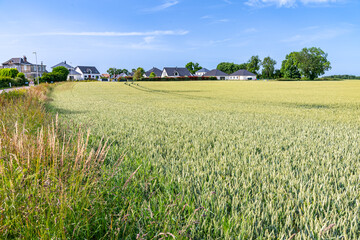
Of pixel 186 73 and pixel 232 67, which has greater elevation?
pixel 232 67

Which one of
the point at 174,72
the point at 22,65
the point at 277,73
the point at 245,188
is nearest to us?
the point at 245,188

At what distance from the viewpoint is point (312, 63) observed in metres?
94.8

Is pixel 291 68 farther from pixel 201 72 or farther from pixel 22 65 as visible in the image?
pixel 22 65

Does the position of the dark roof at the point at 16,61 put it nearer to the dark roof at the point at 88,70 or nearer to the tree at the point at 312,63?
the dark roof at the point at 88,70

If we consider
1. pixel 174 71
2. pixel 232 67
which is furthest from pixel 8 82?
pixel 232 67

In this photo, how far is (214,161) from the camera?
11.0 ft

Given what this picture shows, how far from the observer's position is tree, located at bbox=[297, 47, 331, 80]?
311 ft

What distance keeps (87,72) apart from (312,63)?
99.3 m

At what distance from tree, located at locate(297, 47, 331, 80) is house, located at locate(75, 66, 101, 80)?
9291 cm

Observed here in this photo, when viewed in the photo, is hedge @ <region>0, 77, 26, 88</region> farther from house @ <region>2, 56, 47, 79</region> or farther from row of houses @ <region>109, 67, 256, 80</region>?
row of houses @ <region>109, 67, 256, 80</region>

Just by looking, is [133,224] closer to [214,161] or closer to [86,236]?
[86,236]

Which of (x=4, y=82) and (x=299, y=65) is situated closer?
(x=4, y=82)

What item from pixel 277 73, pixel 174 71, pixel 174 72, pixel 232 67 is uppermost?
pixel 232 67

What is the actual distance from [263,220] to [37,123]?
5.30 metres
